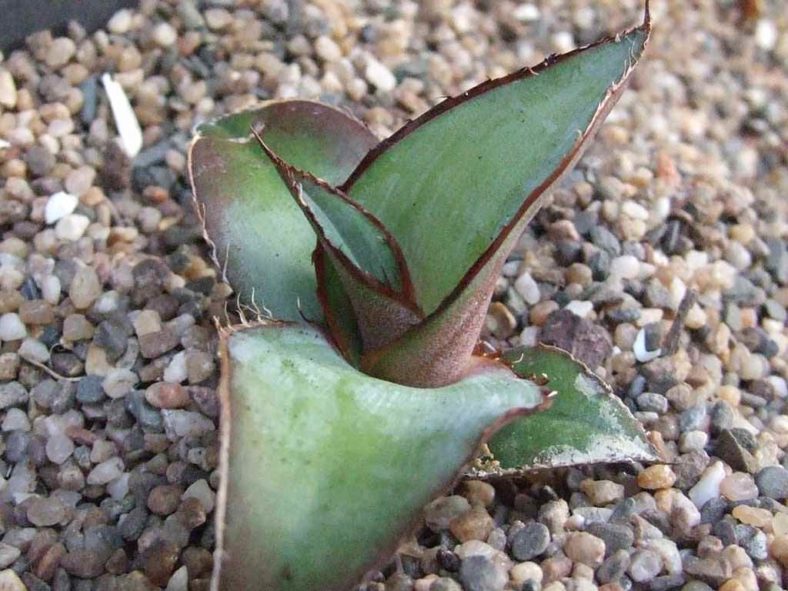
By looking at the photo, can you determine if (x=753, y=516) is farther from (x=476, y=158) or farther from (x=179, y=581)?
(x=179, y=581)

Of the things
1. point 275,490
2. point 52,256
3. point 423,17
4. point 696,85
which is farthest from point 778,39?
point 275,490

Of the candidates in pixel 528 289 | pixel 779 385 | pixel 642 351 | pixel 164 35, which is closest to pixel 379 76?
pixel 164 35

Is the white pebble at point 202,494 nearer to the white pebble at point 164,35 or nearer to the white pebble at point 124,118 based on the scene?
the white pebble at point 124,118

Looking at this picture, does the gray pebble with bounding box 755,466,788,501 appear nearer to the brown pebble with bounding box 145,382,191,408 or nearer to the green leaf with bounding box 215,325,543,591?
the green leaf with bounding box 215,325,543,591

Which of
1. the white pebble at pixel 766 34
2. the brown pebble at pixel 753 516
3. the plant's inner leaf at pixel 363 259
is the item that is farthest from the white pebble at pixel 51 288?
the white pebble at pixel 766 34

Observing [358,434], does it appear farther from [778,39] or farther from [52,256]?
[778,39]

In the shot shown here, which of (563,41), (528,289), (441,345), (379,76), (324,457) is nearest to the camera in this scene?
(324,457)

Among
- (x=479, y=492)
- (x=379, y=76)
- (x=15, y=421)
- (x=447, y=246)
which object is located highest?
(x=447, y=246)
